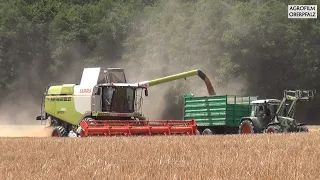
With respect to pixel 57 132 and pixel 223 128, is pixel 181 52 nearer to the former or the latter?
pixel 223 128

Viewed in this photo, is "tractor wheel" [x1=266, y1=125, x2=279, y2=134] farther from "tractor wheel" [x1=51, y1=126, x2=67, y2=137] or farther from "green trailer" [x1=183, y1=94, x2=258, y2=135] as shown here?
"tractor wheel" [x1=51, y1=126, x2=67, y2=137]

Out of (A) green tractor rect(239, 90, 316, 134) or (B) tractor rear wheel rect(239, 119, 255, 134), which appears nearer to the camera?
(A) green tractor rect(239, 90, 316, 134)

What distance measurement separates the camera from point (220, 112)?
1124 inches

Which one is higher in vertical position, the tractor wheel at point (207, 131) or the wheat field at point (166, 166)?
the wheat field at point (166, 166)

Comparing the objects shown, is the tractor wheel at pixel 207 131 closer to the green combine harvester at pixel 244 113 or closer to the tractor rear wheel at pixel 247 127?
the green combine harvester at pixel 244 113

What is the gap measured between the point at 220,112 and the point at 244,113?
4.05 ft

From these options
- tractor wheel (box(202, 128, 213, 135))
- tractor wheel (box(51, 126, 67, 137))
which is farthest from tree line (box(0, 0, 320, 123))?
tractor wheel (box(51, 126, 67, 137))

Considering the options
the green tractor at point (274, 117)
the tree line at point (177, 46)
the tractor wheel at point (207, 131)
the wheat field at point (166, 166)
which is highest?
the tree line at point (177, 46)

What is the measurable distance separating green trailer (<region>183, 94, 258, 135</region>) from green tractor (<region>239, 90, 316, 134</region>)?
8.17 ft

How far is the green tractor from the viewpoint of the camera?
24.7 m

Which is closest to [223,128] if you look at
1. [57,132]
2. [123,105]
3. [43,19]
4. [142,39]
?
[123,105]

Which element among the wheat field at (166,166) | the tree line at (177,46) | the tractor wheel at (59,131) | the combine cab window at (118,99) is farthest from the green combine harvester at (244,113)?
the tree line at (177,46)

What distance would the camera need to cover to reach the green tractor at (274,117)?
81.0ft

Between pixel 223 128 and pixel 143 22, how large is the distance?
34.1 meters
